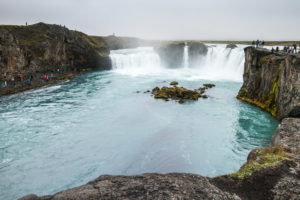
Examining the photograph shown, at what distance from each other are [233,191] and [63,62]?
65.2 meters

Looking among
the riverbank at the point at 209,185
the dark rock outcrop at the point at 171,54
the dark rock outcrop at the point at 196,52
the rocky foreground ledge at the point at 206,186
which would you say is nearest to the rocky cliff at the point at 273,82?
the riverbank at the point at 209,185

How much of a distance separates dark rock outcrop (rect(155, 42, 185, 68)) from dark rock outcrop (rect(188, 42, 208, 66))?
3.53m

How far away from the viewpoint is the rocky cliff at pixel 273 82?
21.8 meters

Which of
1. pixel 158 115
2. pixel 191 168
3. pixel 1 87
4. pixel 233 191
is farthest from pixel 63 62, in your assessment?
pixel 233 191

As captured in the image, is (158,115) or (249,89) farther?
(249,89)

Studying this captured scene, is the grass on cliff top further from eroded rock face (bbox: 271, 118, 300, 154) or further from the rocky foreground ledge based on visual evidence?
eroded rock face (bbox: 271, 118, 300, 154)

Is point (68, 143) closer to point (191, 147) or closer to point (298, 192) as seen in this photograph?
point (191, 147)

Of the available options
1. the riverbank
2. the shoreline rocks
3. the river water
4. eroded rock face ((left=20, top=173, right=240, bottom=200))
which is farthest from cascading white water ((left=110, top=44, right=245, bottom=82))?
eroded rock face ((left=20, top=173, right=240, bottom=200))

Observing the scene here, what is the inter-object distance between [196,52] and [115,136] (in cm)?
5904

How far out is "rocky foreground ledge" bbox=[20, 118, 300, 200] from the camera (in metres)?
7.67

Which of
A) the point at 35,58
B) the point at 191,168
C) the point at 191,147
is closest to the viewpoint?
the point at 191,168

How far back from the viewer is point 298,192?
25.2ft

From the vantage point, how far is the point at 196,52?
7300cm

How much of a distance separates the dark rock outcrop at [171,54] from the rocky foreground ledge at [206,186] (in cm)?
6783
